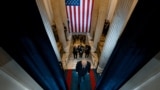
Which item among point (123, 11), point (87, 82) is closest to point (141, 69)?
point (123, 11)

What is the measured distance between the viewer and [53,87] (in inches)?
155

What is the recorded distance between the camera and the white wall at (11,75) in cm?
223

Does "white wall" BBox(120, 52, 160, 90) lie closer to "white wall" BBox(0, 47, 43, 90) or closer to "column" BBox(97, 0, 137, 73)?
"column" BBox(97, 0, 137, 73)

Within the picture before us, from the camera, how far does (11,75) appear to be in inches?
96.5

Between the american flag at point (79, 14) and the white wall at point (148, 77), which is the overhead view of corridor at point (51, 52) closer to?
the white wall at point (148, 77)

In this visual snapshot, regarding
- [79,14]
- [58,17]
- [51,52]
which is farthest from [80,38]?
[51,52]

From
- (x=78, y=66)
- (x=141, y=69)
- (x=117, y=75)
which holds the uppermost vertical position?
(x=141, y=69)

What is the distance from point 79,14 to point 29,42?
248 inches

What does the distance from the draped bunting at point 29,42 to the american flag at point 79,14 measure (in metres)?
5.08

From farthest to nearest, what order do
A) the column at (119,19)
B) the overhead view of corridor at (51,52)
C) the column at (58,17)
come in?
the column at (58,17) → the column at (119,19) → the overhead view of corridor at (51,52)

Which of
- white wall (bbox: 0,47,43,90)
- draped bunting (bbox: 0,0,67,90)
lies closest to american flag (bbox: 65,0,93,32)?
draped bunting (bbox: 0,0,67,90)

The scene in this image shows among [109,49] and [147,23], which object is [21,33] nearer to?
[147,23]

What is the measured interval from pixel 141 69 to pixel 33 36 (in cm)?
192

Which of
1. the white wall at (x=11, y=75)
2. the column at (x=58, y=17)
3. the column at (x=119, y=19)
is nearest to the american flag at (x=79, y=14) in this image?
the column at (x=58, y=17)
